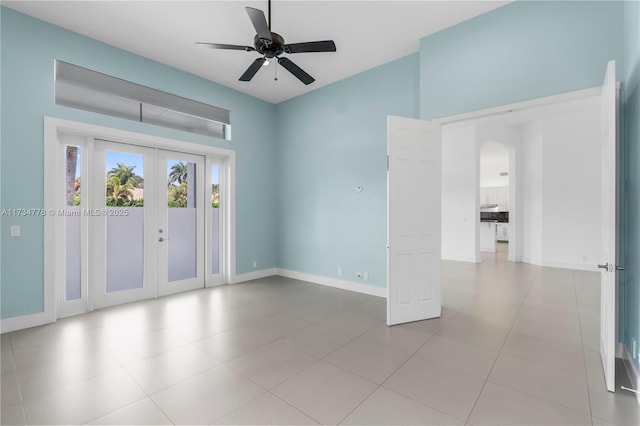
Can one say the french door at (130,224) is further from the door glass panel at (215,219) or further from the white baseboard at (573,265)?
the white baseboard at (573,265)

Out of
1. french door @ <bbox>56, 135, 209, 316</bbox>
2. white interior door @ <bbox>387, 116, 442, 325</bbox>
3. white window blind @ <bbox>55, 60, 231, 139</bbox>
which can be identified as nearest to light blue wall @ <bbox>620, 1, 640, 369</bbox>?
white interior door @ <bbox>387, 116, 442, 325</bbox>

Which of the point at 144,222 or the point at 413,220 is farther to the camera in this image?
the point at 144,222

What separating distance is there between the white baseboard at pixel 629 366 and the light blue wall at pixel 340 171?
269cm

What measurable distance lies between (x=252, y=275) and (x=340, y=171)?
2.86m

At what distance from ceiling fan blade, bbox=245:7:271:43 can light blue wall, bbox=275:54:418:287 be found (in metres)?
2.54

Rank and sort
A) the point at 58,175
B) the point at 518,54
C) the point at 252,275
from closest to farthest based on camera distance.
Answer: the point at 518,54 → the point at 58,175 → the point at 252,275

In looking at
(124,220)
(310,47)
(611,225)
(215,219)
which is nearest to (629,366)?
(611,225)

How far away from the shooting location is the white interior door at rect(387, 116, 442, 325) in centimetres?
347

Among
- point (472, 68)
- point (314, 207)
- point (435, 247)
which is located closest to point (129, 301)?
point (314, 207)

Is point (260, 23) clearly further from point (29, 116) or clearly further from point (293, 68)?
point (29, 116)

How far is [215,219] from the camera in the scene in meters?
5.50

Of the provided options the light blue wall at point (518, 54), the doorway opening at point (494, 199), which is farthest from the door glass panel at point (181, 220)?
the doorway opening at point (494, 199)

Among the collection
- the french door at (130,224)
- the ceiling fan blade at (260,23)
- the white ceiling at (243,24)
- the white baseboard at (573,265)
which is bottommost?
the white baseboard at (573,265)

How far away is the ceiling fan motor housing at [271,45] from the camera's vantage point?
2.75 metres
